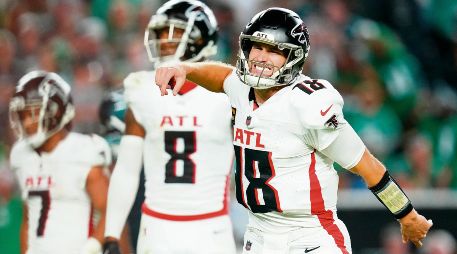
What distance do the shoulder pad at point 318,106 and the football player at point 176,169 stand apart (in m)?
1.02

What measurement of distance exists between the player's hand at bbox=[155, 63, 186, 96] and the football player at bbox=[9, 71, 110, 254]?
1.30 metres

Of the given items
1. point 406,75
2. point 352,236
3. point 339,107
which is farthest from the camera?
point 406,75

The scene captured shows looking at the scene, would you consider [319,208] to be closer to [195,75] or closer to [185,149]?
[195,75]

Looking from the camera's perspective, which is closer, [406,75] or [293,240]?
[293,240]

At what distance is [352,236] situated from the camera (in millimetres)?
9289

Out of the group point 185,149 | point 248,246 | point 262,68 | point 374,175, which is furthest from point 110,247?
point 374,175

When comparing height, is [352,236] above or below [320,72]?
below

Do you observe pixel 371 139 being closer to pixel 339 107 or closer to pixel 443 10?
pixel 443 10

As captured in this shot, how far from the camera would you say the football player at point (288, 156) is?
5258mm

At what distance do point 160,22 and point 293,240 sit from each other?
5.60 feet

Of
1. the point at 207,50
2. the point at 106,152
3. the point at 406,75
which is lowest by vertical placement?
the point at 406,75

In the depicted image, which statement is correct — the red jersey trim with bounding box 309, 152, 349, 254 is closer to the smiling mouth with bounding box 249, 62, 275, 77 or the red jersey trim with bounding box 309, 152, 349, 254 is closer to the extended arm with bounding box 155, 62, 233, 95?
the smiling mouth with bounding box 249, 62, 275, 77

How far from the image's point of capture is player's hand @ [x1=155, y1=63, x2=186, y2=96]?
5.18m

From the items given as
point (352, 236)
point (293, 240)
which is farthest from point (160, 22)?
point (352, 236)
